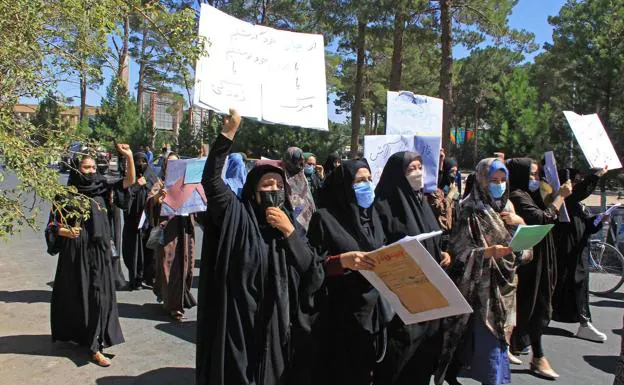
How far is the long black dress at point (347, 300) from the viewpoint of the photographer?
9.68 ft

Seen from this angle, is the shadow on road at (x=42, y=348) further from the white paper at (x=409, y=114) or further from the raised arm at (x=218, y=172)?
the white paper at (x=409, y=114)

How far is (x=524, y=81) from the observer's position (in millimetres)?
29125

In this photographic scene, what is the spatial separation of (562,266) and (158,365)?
381 cm

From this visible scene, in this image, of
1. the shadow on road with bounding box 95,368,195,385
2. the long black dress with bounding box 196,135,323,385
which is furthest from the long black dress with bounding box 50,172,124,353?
the long black dress with bounding box 196,135,323,385

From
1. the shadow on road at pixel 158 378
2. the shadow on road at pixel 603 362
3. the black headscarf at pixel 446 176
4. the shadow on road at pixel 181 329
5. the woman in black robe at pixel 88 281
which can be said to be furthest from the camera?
the black headscarf at pixel 446 176

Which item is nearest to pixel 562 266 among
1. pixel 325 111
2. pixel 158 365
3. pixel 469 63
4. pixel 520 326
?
pixel 520 326

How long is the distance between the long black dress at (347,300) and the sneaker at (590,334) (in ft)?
10.3

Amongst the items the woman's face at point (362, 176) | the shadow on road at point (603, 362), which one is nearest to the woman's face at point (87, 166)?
the woman's face at point (362, 176)

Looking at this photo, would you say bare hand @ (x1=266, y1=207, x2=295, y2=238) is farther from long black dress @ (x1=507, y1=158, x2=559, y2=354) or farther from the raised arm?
long black dress @ (x1=507, y1=158, x2=559, y2=354)

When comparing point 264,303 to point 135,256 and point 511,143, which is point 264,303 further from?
point 511,143

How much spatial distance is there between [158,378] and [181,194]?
68.8 inches

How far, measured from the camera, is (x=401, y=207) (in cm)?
319

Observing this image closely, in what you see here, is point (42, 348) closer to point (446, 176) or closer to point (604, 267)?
point (446, 176)

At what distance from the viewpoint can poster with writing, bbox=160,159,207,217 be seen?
198 inches
